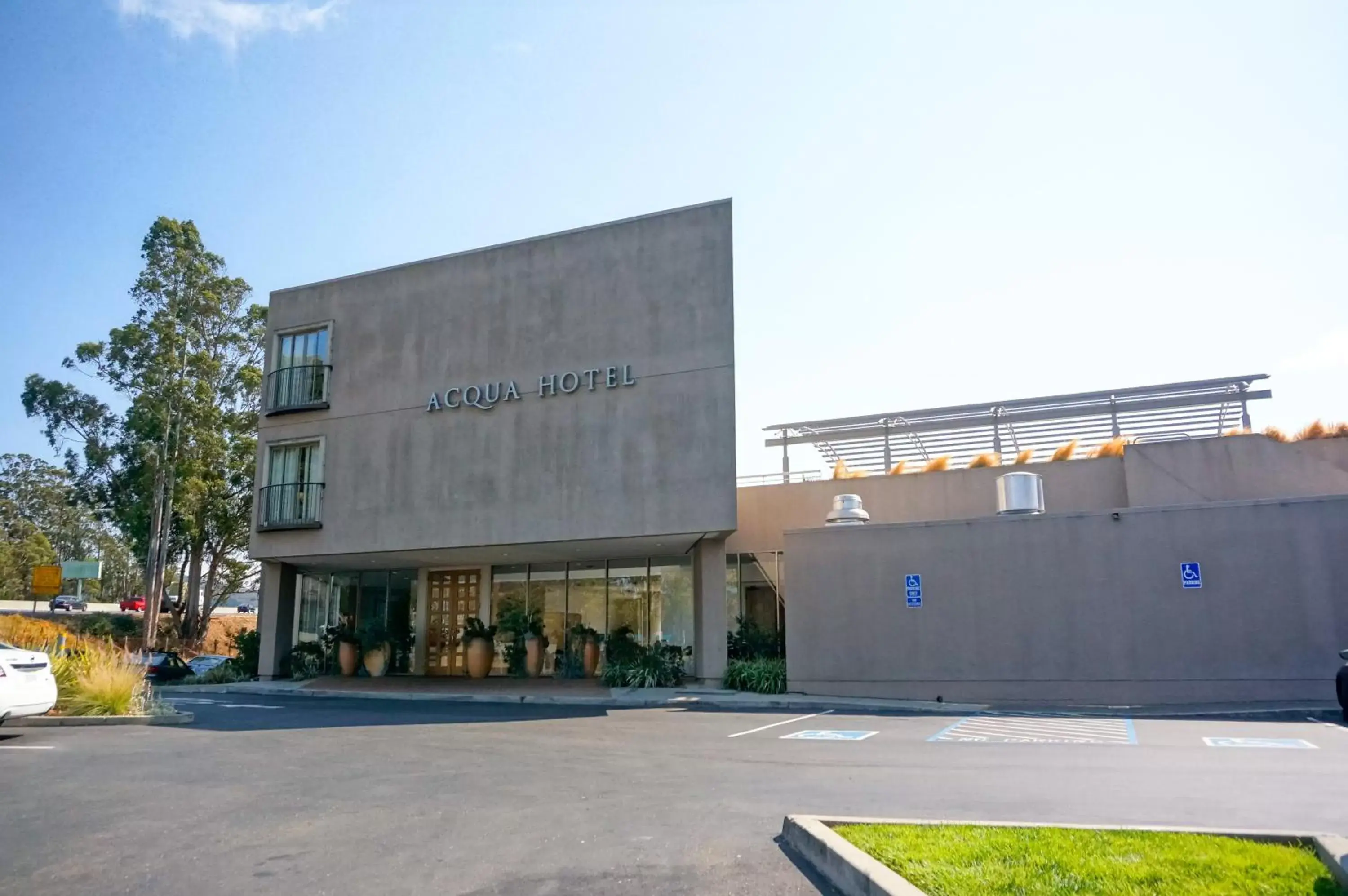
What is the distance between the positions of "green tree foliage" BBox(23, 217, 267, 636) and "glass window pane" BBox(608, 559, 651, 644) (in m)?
22.6

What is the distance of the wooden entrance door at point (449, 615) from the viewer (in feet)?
85.8

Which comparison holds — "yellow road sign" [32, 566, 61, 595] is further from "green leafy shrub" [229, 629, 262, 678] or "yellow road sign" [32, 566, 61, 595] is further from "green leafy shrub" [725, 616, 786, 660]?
Answer: "green leafy shrub" [725, 616, 786, 660]

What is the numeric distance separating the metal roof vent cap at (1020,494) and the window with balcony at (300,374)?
16.7m

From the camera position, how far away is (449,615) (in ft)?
87.2

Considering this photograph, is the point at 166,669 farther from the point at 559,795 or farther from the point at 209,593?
the point at 559,795

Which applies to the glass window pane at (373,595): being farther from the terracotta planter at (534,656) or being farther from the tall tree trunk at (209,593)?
the tall tree trunk at (209,593)

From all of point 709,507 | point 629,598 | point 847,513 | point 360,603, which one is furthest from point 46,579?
point 847,513

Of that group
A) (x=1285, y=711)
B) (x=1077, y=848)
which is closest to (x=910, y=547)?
(x=1285, y=711)

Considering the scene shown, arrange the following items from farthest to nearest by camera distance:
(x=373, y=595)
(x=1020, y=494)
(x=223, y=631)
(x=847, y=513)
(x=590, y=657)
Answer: (x=223, y=631) < (x=373, y=595) < (x=590, y=657) < (x=847, y=513) < (x=1020, y=494)

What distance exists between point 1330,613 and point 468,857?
52.7ft

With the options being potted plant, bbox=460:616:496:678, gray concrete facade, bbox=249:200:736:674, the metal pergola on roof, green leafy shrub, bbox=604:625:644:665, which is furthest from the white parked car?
the metal pergola on roof

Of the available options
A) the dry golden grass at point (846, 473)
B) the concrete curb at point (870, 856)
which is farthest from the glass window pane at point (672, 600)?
the concrete curb at point (870, 856)

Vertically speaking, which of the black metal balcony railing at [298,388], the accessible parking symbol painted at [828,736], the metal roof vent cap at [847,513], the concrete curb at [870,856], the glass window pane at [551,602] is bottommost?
the accessible parking symbol painted at [828,736]

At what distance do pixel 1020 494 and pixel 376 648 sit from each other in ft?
54.4
